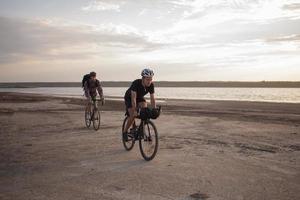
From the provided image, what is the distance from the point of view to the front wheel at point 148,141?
908 centimetres

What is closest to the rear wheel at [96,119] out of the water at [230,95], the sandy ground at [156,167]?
the sandy ground at [156,167]

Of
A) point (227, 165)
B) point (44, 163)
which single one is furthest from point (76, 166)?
point (227, 165)

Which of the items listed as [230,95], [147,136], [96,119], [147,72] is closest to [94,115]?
[96,119]

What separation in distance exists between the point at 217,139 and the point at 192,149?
7.04ft

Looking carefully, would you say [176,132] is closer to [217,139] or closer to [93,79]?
[217,139]

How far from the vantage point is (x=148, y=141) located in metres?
9.23

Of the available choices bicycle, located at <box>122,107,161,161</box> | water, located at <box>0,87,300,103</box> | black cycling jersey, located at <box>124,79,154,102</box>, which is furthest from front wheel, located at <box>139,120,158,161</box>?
water, located at <box>0,87,300,103</box>

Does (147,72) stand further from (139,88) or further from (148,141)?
(148,141)

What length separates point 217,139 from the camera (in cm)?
1238

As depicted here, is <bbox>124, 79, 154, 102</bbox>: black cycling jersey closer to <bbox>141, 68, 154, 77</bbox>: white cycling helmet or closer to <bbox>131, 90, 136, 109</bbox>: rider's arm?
<bbox>131, 90, 136, 109</bbox>: rider's arm

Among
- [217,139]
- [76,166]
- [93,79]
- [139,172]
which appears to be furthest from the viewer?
[93,79]

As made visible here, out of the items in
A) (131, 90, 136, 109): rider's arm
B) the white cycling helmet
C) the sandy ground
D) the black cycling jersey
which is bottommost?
the sandy ground

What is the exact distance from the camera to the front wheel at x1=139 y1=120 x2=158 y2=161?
29.8ft

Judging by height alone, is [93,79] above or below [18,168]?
above
